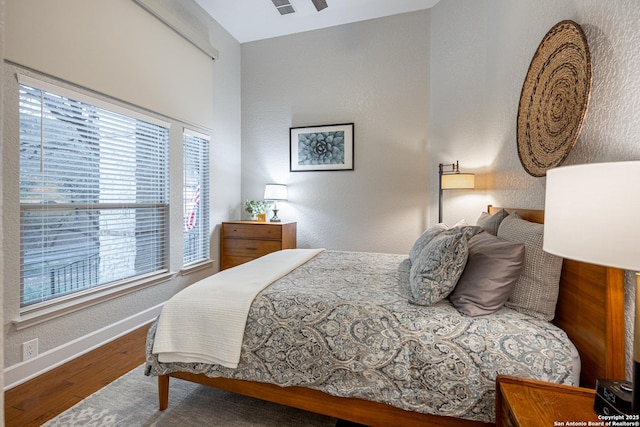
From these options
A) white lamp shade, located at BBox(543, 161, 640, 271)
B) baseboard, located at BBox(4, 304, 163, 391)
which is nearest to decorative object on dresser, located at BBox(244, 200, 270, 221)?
baseboard, located at BBox(4, 304, 163, 391)

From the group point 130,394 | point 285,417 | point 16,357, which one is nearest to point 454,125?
point 285,417

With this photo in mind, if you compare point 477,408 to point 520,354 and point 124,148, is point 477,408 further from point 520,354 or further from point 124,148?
point 124,148

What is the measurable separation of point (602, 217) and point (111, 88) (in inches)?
120

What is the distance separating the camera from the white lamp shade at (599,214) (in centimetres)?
73

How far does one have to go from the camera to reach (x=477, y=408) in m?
1.17

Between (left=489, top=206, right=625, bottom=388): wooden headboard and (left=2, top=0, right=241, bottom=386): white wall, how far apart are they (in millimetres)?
2757

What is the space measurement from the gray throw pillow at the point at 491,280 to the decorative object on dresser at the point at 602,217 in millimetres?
496

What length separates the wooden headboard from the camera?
108 cm

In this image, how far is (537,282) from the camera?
1370 mm

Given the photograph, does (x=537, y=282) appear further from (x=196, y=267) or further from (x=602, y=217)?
(x=196, y=267)

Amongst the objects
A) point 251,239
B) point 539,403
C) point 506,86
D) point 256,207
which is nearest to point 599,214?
point 539,403

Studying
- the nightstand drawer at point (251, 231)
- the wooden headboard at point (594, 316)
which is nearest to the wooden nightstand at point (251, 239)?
the nightstand drawer at point (251, 231)

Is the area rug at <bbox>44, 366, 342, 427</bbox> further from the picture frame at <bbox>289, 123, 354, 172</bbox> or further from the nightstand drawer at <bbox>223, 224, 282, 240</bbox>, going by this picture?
the picture frame at <bbox>289, 123, 354, 172</bbox>

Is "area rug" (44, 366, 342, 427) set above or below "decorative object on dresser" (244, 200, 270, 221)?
below
